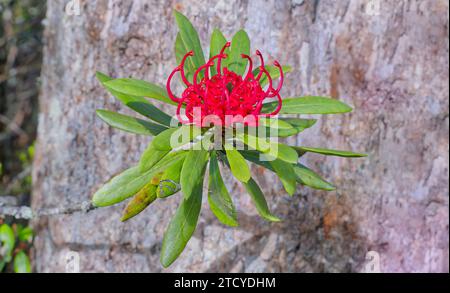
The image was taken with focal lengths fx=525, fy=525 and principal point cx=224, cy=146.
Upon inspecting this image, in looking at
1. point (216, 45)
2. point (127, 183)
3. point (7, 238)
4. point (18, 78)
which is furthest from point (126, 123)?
point (18, 78)

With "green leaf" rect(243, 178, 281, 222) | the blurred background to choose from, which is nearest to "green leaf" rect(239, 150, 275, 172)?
"green leaf" rect(243, 178, 281, 222)

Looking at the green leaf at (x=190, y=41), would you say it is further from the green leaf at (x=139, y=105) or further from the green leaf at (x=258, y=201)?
the green leaf at (x=258, y=201)

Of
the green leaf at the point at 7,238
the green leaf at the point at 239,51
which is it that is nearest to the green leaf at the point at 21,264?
the green leaf at the point at 7,238

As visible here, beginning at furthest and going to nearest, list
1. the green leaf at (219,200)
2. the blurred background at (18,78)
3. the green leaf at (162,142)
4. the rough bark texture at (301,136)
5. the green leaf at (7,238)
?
the blurred background at (18,78) → the green leaf at (7,238) → the rough bark texture at (301,136) → the green leaf at (219,200) → the green leaf at (162,142)

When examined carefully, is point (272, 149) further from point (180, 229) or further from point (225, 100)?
point (180, 229)

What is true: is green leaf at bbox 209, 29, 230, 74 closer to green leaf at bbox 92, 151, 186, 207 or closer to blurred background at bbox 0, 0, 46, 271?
green leaf at bbox 92, 151, 186, 207
